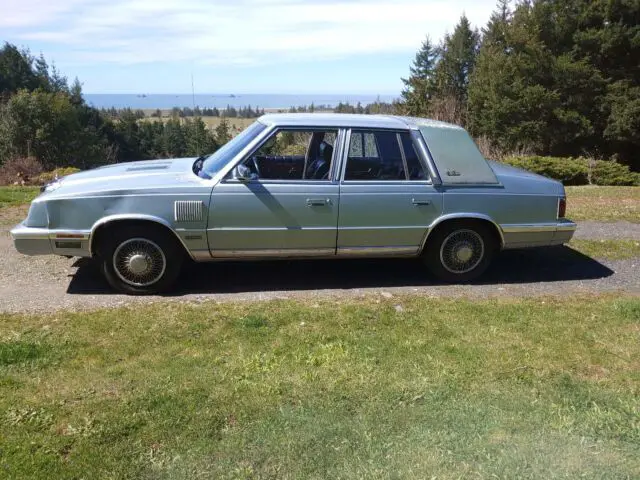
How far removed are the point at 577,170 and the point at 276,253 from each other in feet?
44.6

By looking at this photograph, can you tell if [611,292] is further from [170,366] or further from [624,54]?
[624,54]

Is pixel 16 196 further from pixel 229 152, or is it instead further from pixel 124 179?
pixel 229 152

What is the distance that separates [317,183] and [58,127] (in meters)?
44.2

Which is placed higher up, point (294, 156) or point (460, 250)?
point (294, 156)

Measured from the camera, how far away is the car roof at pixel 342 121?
592cm

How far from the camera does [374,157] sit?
5941 millimetres

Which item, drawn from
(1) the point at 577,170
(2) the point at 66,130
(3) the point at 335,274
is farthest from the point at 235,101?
(3) the point at 335,274

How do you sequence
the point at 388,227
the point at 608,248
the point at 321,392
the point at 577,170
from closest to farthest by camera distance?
the point at 321,392
the point at 388,227
the point at 608,248
the point at 577,170

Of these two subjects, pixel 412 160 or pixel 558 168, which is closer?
pixel 412 160

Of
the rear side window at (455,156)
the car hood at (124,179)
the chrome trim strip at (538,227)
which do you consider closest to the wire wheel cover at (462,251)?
the chrome trim strip at (538,227)

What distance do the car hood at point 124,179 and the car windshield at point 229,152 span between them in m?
0.16

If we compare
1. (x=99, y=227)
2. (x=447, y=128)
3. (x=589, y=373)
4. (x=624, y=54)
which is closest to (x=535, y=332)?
(x=589, y=373)

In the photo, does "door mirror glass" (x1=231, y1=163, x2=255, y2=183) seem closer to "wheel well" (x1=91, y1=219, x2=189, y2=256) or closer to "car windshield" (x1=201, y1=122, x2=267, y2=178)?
"car windshield" (x1=201, y1=122, x2=267, y2=178)

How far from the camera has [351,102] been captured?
25844 millimetres
